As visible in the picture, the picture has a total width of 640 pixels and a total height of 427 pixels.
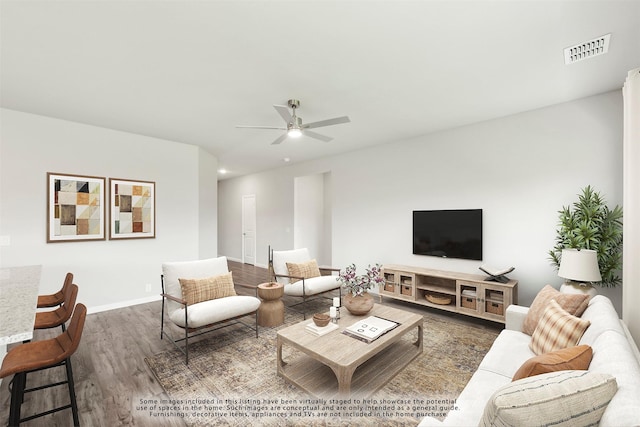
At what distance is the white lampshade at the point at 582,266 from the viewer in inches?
105

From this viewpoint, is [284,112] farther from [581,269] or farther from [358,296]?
[581,269]

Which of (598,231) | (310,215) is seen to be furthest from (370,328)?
(310,215)

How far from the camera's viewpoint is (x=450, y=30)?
200 centimetres

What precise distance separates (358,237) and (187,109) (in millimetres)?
3486

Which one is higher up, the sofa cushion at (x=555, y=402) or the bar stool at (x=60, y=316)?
the sofa cushion at (x=555, y=402)

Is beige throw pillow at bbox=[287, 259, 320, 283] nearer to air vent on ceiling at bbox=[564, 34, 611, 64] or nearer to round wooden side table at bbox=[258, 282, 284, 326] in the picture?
round wooden side table at bbox=[258, 282, 284, 326]

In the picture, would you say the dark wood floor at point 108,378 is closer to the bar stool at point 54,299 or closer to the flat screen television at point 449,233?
the bar stool at point 54,299

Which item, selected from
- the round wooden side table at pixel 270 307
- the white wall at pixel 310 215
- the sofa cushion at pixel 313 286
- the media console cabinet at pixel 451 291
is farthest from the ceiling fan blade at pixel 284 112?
the white wall at pixel 310 215

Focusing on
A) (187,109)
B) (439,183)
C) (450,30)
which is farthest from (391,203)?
(187,109)

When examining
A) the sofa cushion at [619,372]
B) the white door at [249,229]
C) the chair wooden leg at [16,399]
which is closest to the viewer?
the sofa cushion at [619,372]

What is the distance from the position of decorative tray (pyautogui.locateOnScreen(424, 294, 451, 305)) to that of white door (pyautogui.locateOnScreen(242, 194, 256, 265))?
5.12m

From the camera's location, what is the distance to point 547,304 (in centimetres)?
218

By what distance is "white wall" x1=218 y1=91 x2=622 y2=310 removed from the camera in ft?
10.3

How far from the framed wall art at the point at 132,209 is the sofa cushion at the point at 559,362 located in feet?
16.0
